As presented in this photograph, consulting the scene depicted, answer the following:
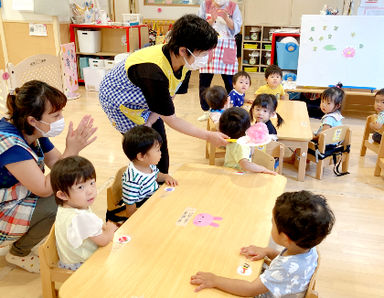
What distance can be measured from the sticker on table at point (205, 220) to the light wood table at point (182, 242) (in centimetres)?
2

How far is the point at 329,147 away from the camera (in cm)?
332

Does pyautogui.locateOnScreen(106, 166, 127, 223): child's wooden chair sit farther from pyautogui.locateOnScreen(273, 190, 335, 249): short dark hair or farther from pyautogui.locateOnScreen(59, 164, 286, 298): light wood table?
pyautogui.locateOnScreen(273, 190, 335, 249): short dark hair

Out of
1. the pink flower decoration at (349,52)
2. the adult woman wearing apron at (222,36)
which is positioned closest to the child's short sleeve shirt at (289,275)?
the adult woman wearing apron at (222,36)

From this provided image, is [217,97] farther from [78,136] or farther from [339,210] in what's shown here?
[78,136]

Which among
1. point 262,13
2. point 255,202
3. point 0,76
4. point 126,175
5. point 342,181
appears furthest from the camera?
point 262,13

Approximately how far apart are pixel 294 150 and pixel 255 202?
2059 mm

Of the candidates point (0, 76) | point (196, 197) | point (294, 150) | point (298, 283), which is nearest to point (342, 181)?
point (294, 150)

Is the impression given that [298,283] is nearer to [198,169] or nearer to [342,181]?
[198,169]

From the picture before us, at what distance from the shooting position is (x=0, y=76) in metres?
4.07

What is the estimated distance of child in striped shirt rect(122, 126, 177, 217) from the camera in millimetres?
1892

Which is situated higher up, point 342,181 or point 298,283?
point 298,283

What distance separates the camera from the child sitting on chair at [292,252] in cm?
121

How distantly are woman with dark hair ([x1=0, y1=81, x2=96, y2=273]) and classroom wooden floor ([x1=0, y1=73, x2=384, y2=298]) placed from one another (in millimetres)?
261

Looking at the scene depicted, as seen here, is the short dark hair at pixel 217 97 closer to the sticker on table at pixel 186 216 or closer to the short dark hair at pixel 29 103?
the short dark hair at pixel 29 103
